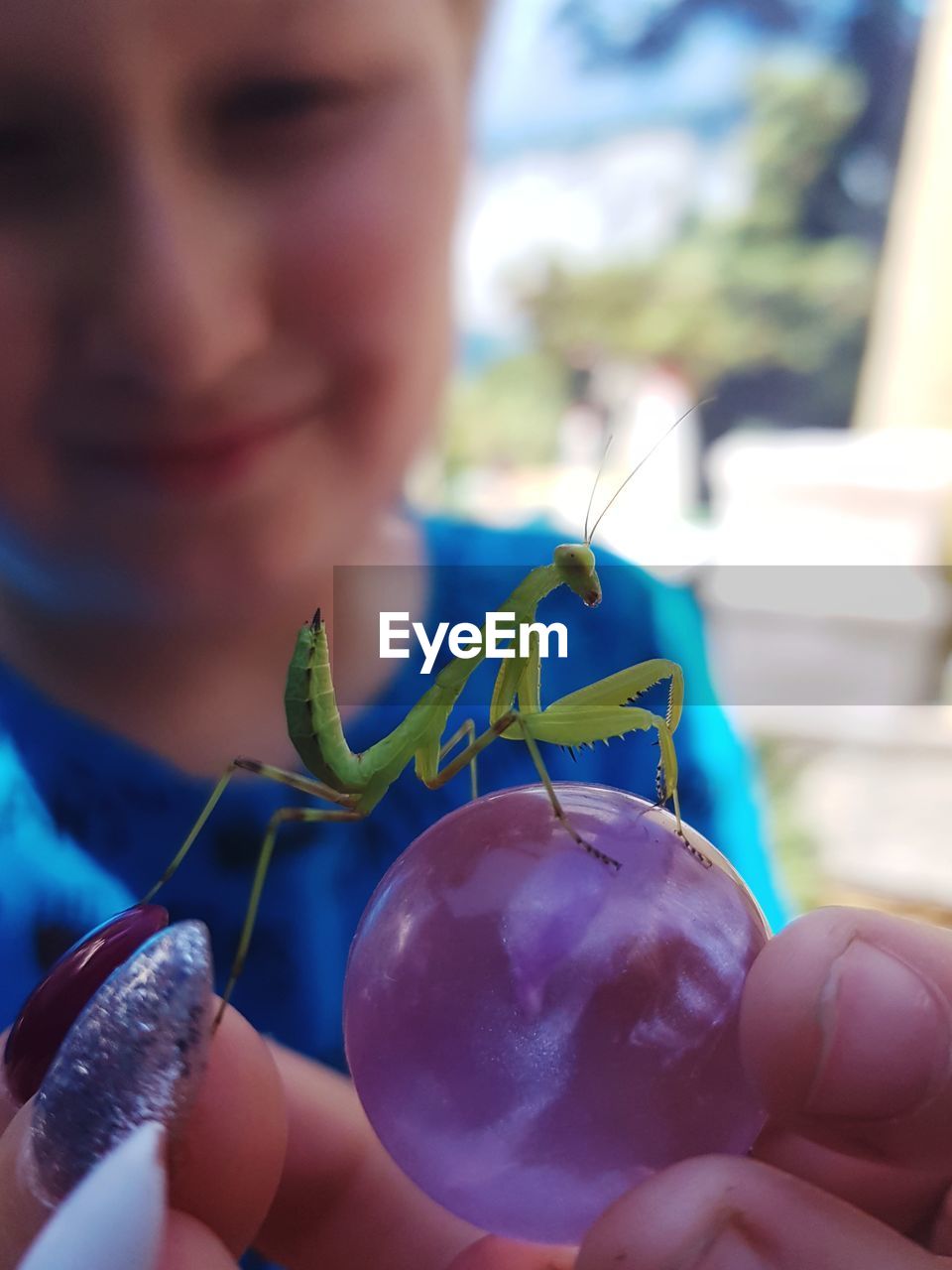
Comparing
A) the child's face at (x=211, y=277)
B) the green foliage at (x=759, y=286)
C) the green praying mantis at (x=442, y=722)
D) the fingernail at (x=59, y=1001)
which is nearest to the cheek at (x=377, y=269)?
the child's face at (x=211, y=277)

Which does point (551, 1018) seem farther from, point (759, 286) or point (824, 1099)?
point (759, 286)

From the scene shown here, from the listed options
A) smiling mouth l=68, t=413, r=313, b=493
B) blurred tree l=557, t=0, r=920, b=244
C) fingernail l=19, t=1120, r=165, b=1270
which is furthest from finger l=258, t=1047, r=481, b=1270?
blurred tree l=557, t=0, r=920, b=244

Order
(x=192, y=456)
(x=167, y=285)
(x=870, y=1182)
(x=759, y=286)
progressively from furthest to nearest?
(x=759, y=286) → (x=192, y=456) → (x=167, y=285) → (x=870, y=1182)

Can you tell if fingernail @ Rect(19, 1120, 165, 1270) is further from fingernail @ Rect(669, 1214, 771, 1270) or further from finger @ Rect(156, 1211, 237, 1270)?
fingernail @ Rect(669, 1214, 771, 1270)

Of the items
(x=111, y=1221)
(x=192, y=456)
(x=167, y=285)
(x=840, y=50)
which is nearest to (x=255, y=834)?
(x=192, y=456)

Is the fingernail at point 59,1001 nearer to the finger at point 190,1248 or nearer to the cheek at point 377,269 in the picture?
the finger at point 190,1248

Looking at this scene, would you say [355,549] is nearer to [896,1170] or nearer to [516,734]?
[516,734]
